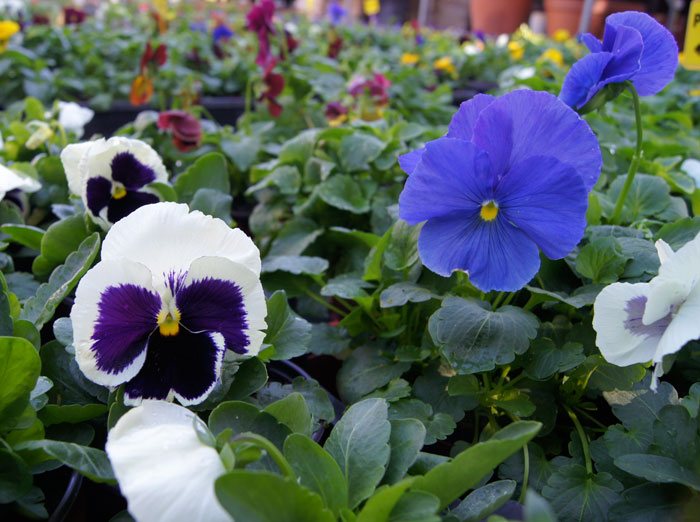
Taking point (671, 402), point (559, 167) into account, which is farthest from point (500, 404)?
point (559, 167)

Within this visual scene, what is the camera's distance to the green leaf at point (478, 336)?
672 mm

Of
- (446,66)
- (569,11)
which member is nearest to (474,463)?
(446,66)

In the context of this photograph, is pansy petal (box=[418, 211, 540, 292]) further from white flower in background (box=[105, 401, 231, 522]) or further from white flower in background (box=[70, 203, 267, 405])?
white flower in background (box=[105, 401, 231, 522])

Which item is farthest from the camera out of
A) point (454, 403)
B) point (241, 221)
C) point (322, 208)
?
point (241, 221)

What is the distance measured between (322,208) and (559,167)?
678mm

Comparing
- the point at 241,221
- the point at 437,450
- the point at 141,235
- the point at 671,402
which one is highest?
the point at 141,235

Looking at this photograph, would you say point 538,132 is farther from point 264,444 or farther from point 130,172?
point 130,172

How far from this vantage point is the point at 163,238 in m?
0.57

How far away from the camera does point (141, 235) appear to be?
1.87 ft

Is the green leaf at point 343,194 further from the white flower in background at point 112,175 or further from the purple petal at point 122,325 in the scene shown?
the purple petal at point 122,325

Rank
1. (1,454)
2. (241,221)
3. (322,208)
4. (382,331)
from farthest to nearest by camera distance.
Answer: (241,221), (322,208), (382,331), (1,454)

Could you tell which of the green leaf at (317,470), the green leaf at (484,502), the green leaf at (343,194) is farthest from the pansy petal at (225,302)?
the green leaf at (343,194)

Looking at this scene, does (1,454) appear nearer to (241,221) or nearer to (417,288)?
(417,288)

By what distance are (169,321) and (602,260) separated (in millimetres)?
452
